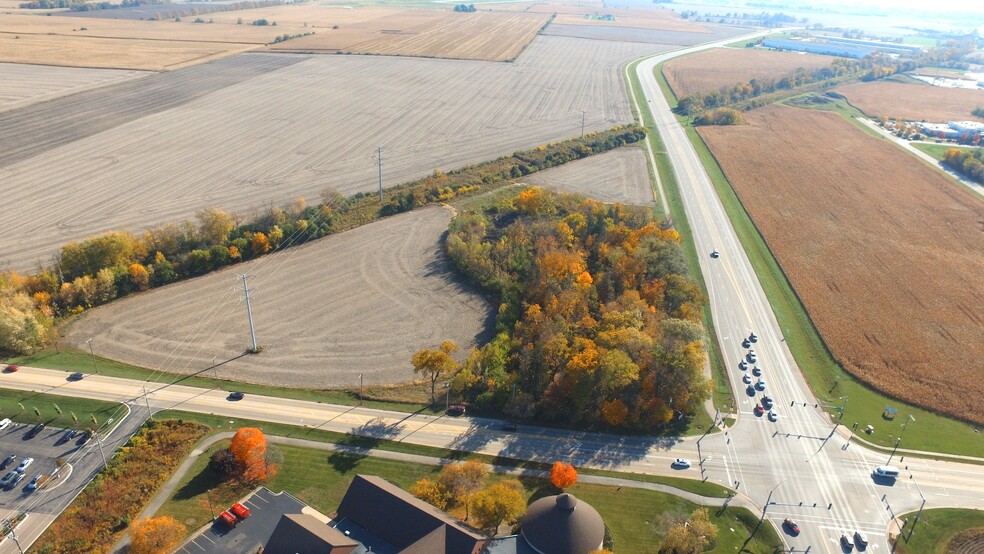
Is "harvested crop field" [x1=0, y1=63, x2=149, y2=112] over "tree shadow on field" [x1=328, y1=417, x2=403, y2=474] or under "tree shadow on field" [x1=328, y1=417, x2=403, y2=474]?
over

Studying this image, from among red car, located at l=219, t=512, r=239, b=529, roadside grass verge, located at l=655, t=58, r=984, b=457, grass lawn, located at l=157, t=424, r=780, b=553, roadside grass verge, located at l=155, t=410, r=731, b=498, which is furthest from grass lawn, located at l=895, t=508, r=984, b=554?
red car, located at l=219, t=512, r=239, b=529

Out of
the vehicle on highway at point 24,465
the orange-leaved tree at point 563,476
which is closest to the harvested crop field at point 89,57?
the vehicle on highway at point 24,465

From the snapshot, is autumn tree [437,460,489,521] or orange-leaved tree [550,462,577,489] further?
orange-leaved tree [550,462,577,489]

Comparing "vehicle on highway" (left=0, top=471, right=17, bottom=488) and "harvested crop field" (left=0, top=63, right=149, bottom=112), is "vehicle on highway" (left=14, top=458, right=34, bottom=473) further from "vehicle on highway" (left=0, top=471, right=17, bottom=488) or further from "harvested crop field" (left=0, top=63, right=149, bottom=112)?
"harvested crop field" (left=0, top=63, right=149, bottom=112)

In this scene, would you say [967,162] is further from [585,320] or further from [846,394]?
[585,320]

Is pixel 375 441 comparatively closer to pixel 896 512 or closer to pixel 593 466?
pixel 593 466

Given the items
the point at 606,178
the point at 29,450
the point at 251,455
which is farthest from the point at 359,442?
the point at 606,178

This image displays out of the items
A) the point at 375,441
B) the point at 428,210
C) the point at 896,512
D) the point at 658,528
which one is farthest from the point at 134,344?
the point at 896,512
